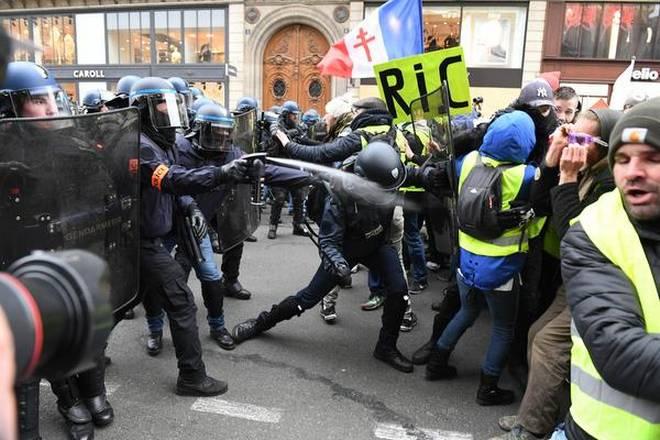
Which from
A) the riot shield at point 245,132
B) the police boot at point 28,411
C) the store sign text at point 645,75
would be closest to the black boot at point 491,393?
the police boot at point 28,411

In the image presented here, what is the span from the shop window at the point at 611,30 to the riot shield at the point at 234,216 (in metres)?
16.6

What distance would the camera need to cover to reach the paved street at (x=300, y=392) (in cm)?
295

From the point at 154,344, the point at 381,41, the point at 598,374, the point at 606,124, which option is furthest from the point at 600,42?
the point at 598,374

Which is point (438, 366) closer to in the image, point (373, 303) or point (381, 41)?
point (373, 303)

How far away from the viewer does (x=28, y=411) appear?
247 cm

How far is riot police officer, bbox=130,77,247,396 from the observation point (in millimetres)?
2971

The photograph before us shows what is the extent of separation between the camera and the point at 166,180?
2.96 metres

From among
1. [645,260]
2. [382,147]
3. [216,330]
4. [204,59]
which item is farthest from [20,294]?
[204,59]

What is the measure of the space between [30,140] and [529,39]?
18.1m

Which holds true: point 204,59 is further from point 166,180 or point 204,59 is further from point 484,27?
point 166,180

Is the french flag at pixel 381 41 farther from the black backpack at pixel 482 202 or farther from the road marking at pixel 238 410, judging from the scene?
the road marking at pixel 238 410

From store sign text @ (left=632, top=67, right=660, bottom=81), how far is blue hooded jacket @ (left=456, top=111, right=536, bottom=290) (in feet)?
57.0

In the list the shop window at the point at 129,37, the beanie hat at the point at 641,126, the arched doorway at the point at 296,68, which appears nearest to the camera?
the beanie hat at the point at 641,126

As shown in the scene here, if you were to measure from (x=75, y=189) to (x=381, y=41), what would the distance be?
3.40m
